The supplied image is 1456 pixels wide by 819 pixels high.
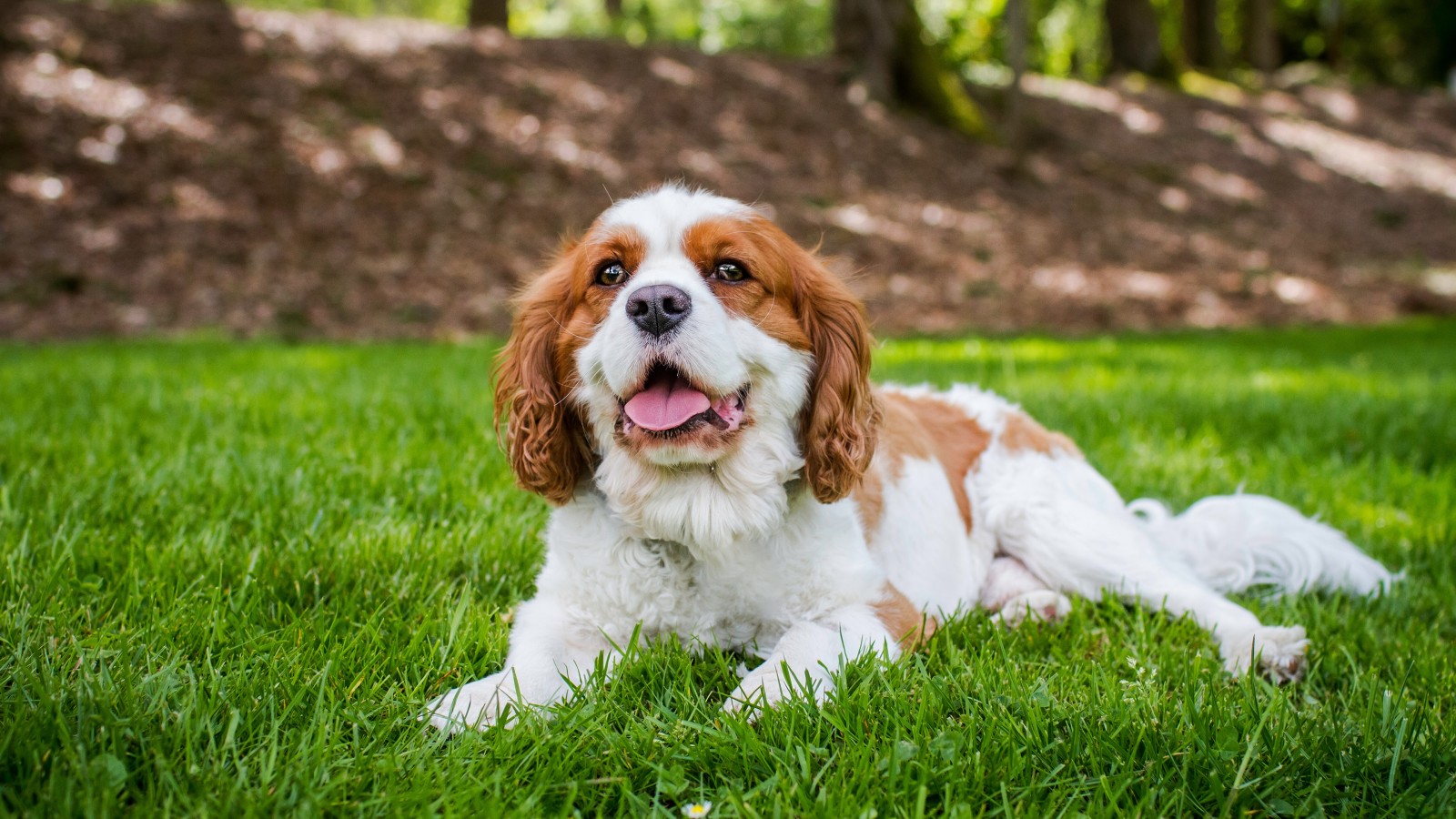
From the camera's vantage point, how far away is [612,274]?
9.02 ft

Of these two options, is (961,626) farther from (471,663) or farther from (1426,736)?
(471,663)

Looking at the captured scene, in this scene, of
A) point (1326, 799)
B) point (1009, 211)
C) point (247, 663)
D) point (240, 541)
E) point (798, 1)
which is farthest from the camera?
point (798, 1)

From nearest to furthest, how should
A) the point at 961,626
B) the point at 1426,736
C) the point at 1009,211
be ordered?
the point at 1426,736 < the point at 961,626 < the point at 1009,211

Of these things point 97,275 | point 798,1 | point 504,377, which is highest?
point 798,1

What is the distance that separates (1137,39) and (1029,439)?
23874 mm

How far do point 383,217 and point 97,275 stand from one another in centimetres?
322

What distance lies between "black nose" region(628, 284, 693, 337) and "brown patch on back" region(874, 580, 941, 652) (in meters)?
0.96

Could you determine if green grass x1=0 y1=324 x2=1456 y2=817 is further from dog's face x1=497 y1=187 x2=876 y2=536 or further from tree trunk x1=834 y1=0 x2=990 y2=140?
tree trunk x1=834 y1=0 x2=990 y2=140

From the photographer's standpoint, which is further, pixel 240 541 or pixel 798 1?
pixel 798 1

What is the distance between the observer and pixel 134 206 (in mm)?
11789

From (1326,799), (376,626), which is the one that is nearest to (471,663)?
(376,626)

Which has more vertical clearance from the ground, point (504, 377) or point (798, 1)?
point (798, 1)

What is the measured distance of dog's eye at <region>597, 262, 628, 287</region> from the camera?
108 inches

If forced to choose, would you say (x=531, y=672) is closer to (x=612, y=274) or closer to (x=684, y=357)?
(x=684, y=357)
